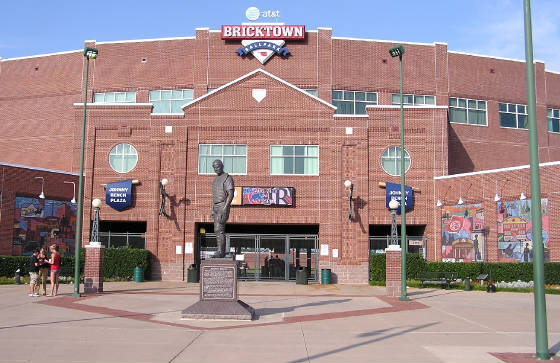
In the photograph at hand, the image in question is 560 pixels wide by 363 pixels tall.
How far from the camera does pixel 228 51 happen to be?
1585 inches

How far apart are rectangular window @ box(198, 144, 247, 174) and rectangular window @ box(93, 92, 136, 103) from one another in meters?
10.4

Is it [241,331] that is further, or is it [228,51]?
[228,51]

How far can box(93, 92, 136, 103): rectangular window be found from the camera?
41.6 m

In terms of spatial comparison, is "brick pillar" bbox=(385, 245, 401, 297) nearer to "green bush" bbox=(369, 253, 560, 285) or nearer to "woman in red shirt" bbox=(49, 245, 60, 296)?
"green bush" bbox=(369, 253, 560, 285)

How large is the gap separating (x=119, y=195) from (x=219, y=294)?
19.3 metres

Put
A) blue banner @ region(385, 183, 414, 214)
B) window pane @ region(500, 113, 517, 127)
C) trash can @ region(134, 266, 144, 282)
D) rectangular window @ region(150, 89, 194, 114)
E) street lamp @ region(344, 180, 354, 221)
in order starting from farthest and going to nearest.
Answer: window pane @ region(500, 113, 517, 127)
rectangular window @ region(150, 89, 194, 114)
blue banner @ region(385, 183, 414, 214)
street lamp @ region(344, 180, 354, 221)
trash can @ region(134, 266, 144, 282)

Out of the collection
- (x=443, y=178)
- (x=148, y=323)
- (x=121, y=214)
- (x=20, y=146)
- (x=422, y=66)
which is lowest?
(x=148, y=323)

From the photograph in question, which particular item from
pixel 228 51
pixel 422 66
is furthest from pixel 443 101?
pixel 228 51

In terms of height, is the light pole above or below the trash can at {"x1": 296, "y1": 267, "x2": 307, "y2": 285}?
above

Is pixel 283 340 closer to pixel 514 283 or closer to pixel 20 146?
pixel 514 283

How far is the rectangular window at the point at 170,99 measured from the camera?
4053cm

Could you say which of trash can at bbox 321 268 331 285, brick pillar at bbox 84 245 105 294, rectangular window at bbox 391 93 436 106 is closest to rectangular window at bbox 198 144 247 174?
trash can at bbox 321 268 331 285

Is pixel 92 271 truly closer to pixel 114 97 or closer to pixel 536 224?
pixel 536 224

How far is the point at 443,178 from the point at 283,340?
22.4 meters
